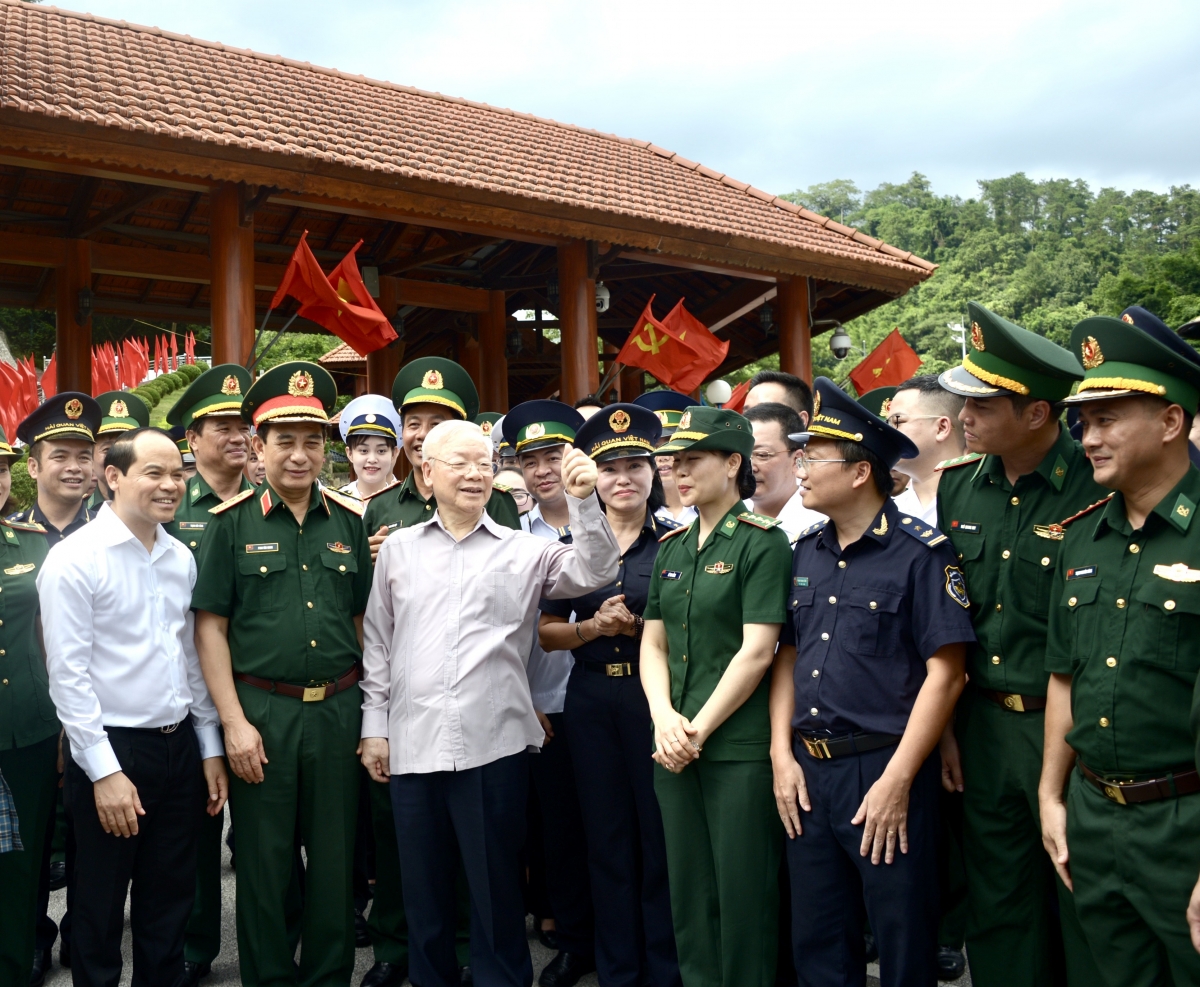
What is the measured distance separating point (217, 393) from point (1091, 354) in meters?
3.29

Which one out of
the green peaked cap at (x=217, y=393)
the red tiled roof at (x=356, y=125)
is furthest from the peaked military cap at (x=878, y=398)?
the red tiled roof at (x=356, y=125)

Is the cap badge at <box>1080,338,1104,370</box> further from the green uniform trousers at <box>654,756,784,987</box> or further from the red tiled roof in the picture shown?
the red tiled roof

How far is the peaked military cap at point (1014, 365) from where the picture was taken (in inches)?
101

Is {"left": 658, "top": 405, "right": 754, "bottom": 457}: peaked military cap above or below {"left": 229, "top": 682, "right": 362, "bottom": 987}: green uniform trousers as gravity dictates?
above

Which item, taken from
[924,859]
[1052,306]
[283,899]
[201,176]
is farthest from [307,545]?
[1052,306]

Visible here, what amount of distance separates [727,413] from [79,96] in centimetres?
621

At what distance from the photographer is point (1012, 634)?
2.59 meters

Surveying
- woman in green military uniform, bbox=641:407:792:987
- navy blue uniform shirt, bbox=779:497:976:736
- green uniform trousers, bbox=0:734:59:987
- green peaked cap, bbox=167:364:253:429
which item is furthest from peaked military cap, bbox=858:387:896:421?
green uniform trousers, bbox=0:734:59:987

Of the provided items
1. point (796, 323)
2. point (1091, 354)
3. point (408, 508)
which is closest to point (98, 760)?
point (408, 508)

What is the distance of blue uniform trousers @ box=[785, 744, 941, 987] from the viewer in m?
2.52

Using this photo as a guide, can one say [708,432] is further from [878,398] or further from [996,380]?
[878,398]

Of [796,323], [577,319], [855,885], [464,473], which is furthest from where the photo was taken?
[796,323]

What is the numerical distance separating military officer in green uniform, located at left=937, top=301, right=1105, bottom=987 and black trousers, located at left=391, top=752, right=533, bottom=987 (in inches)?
54.0

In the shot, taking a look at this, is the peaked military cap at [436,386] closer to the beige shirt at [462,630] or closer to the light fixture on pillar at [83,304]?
the beige shirt at [462,630]
